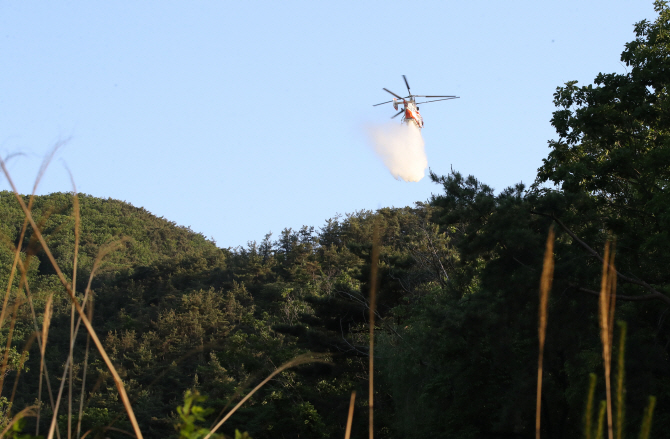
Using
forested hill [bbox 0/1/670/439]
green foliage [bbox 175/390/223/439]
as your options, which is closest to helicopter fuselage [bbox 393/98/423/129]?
forested hill [bbox 0/1/670/439]

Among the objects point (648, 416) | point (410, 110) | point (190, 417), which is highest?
point (410, 110)

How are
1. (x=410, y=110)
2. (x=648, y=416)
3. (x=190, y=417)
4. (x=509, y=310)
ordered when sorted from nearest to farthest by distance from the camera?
(x=648, y=416)
(x=190, y=417)
(x=509, y=310)
(x=410, y=110)

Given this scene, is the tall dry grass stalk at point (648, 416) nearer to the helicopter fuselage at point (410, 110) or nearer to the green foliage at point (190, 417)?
the green foliage at point (190, 417)

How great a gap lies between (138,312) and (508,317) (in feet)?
143

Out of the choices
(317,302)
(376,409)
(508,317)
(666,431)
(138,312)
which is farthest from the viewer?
(138,312)

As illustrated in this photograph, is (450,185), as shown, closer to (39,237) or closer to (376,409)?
(376,409)

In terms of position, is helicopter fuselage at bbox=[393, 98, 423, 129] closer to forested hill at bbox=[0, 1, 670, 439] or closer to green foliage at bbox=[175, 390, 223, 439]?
forested hill at bbox=[0, 1, 670, 439]

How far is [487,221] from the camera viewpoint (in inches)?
555

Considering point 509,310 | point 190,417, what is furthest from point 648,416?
point 509,310

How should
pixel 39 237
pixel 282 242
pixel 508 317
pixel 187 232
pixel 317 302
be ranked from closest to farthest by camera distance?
1. pixel 39 237
2. pixel 508 317
3. pixel 317 302
4. pixel 282 242
5. pixel 187 232

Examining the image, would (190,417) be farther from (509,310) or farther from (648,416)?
(509,310)

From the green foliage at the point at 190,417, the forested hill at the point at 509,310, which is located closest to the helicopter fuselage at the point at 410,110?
the forested hill at the point at 509,310

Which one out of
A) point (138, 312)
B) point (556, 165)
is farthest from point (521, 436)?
point (138, 312)

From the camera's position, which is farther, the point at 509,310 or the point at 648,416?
the point at 509,310
